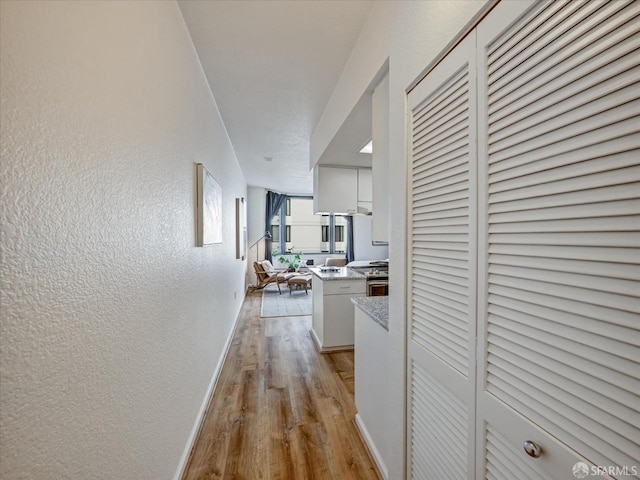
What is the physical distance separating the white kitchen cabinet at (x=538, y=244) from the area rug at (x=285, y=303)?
4.08 metres

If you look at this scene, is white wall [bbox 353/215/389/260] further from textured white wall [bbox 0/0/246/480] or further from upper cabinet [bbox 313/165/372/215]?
textured white wall [bbox 0/0/246/480]

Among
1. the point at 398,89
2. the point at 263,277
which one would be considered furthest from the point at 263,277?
the point at 398,89

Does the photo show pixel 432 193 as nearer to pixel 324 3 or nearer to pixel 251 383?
pixel 324 3

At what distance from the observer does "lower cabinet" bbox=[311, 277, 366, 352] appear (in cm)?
323

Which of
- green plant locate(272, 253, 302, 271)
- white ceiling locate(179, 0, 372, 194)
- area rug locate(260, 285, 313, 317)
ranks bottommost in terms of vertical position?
area rug locate(260, 285, 313, 317)

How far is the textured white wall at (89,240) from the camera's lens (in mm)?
556

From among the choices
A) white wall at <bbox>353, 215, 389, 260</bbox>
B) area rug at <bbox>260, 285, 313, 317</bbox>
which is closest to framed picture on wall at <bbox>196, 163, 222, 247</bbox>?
area rug at <bbox>260, 285, 313, 317</bbox>

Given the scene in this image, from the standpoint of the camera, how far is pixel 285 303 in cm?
565

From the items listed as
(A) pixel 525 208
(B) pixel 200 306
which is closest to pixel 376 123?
(A) pixel 525 208

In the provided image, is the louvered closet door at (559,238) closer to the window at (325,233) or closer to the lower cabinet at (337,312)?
the lower cabinet at (337,312)

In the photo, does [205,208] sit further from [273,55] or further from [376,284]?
[376,284]

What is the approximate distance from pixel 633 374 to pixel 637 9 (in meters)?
0.63

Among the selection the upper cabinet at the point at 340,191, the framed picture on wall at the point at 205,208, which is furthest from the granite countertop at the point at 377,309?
the upper cabinet at the point at 340,191

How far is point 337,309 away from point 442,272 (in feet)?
7.77
